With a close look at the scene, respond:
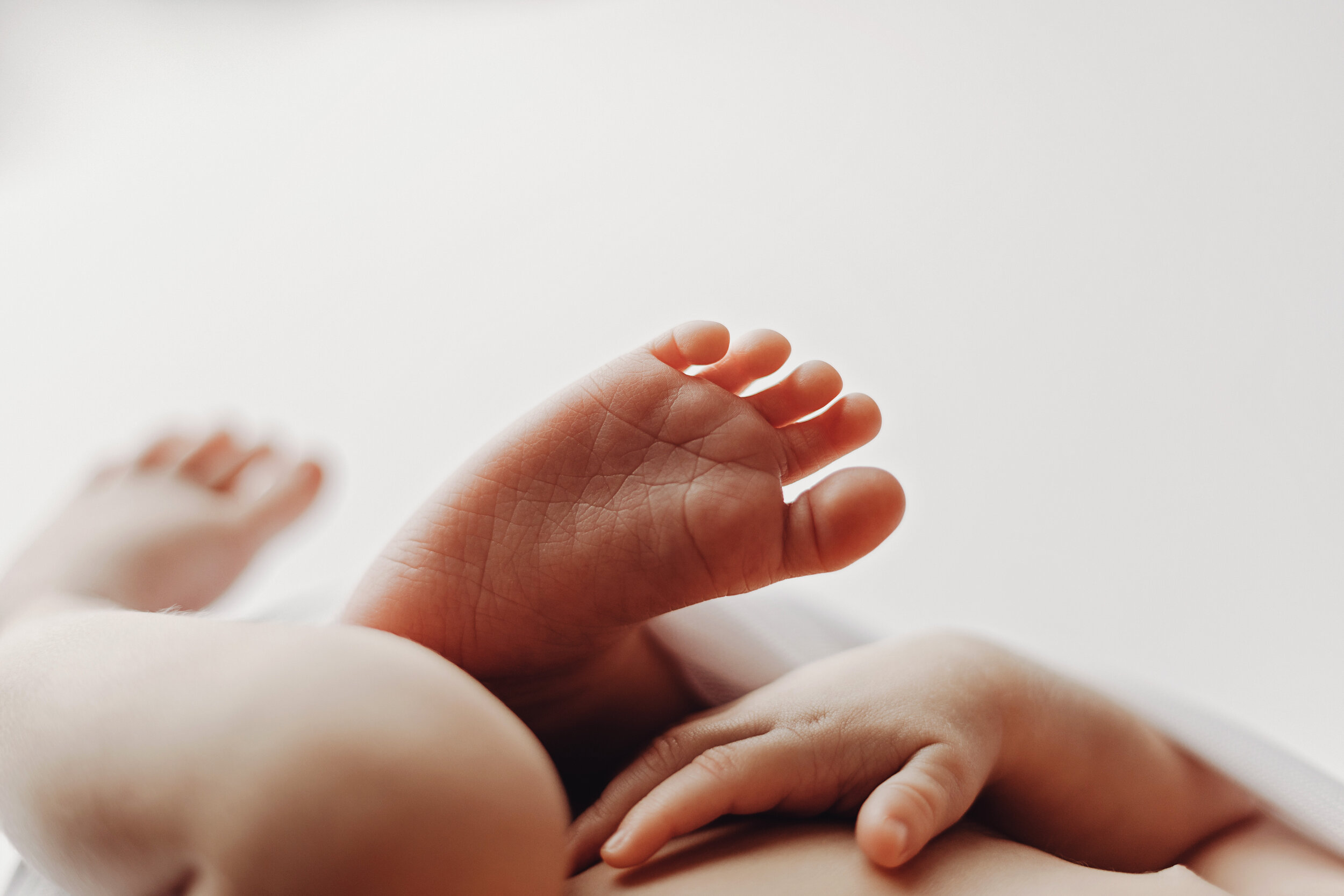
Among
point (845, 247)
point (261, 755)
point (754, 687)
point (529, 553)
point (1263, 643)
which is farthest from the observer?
point (845, 247)

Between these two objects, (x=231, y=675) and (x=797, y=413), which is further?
(x=797, y=413)

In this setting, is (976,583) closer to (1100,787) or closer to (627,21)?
(1100,787)

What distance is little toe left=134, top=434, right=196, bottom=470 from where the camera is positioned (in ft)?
3.51

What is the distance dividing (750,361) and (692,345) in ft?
0.13

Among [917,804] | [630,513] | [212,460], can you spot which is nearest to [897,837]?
[917,804]

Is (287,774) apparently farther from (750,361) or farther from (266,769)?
(750,361)

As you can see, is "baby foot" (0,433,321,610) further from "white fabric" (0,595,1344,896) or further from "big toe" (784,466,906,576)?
"big toe" (784,466,906,576)

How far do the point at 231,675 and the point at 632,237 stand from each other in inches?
46.6

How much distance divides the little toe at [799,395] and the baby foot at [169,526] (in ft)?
1.73

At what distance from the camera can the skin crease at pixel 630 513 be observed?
58 centimetres

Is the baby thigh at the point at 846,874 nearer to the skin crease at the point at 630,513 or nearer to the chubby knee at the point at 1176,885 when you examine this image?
the chubby knee at the point at 1176,885

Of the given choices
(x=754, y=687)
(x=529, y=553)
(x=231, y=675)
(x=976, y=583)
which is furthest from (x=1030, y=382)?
(x=231, y=675)

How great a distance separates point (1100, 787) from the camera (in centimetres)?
60

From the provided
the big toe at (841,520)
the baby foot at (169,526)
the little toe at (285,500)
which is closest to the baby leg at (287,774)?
the big toe at (841,520)
